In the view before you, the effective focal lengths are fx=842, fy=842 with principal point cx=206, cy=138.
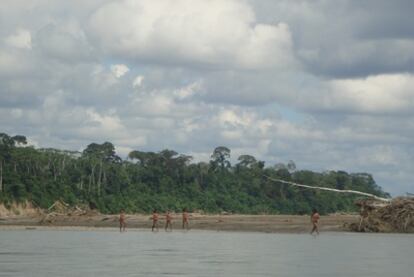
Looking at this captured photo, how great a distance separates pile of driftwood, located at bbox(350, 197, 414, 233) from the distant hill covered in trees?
51997mm

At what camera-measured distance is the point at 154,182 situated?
5118 inches

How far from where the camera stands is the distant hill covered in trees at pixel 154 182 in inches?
4200

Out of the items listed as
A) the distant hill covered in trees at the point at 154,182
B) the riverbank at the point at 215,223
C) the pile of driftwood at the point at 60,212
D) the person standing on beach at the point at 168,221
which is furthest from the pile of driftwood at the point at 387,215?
the distant hill covered in trees at the point at 154,182

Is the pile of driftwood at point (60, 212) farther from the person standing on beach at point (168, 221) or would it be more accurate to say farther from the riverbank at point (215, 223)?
the person standing on beach at point (168, 221)

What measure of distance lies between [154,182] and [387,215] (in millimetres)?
76105

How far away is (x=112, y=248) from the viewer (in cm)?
4031

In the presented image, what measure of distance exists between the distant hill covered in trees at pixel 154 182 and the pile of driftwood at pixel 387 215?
5200 cm

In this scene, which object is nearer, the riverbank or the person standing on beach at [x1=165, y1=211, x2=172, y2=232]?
the riverbank

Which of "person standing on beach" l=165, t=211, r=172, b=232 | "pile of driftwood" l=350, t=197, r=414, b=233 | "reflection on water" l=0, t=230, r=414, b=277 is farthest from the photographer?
"person standing on beach" l=165, t=211, r=172, b=232

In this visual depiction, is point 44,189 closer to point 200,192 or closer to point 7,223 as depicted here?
point 7,223

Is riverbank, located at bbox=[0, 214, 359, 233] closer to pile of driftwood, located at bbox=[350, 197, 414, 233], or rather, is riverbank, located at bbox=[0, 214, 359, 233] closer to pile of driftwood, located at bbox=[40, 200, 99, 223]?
pile of driftwood, located at bbox=[40, 200, 99, 223]

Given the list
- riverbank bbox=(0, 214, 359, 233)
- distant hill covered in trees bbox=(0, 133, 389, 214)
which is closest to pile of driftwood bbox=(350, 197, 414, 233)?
riverbank bbox=(0, 214, 359, 233)

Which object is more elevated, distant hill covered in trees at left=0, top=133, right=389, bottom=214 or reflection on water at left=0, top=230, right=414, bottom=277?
distant hill covered in trees at left=0, top=133, right=389, bottom=214

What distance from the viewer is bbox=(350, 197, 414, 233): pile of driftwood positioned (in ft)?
182
